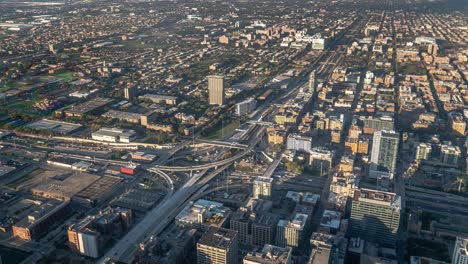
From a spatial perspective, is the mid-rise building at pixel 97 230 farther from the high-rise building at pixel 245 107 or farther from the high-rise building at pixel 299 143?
the high-rise building at pixel 245 107

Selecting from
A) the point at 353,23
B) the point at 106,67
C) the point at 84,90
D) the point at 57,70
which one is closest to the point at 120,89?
the point at 84,90

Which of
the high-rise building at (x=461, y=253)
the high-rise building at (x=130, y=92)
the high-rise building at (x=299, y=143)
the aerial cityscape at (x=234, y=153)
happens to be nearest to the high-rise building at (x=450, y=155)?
the aerial cityscape at (x=234, y=153)

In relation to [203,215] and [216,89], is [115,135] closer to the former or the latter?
[216,89]

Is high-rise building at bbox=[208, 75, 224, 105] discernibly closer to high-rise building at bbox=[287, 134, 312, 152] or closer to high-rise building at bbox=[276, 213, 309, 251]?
high-rise building at bbox=[287, 134, 312, 152]

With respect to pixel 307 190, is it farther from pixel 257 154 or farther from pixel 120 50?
pixel 120 50

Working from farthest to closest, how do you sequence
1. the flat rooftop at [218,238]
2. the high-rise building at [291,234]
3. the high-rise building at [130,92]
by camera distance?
the high-rise building at [130,92] → the high-rise building at [291,234] → the flat rooftop at [218,238]

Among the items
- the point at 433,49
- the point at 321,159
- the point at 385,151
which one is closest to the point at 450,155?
the point at 385,151
